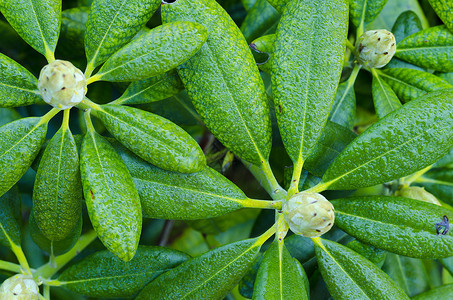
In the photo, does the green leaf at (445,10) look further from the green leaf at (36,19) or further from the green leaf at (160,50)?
the green leaf at (36,19)

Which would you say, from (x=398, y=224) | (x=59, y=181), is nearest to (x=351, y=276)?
(x=398, y=224)

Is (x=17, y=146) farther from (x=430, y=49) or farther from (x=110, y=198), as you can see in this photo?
(x=430, y=49)

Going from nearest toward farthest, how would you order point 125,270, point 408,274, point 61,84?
1. point 61,84
2. point 125,270
3. point 408,274

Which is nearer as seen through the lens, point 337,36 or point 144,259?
point 337,36

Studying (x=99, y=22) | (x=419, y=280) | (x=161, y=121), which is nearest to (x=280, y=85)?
(x=161, y=121)

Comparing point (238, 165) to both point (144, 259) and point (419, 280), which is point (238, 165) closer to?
point (144, 259)

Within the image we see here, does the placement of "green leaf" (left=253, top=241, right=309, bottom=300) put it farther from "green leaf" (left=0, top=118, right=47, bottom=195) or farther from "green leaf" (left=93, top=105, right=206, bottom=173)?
"green leaf" (left=0, top=118, right=47, bottom=195)
